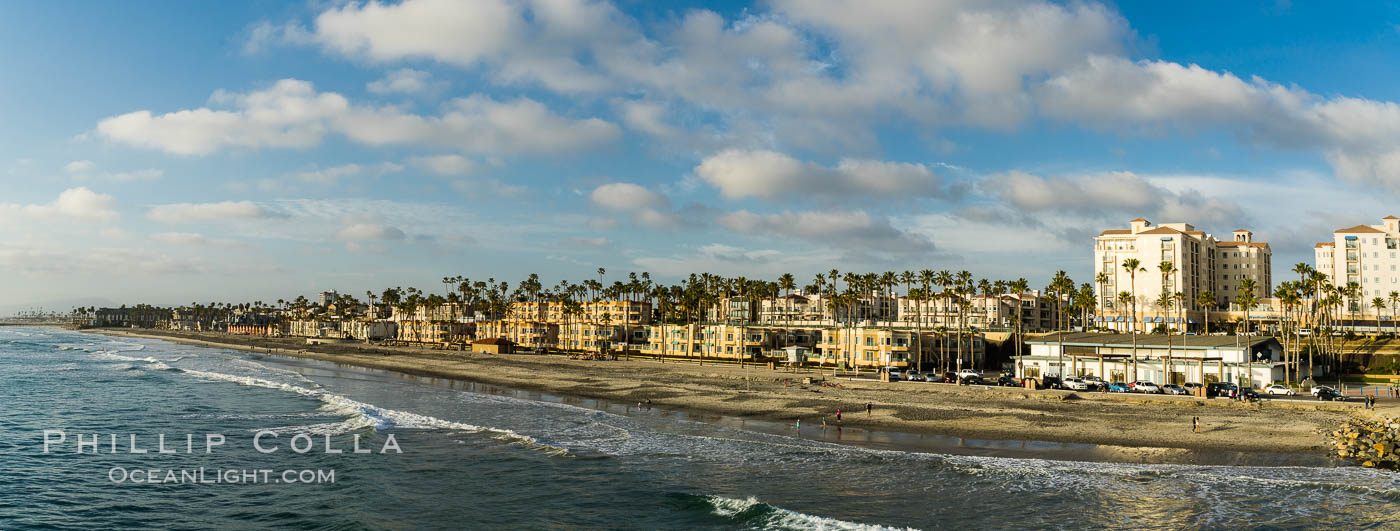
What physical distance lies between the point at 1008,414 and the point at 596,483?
3312cm

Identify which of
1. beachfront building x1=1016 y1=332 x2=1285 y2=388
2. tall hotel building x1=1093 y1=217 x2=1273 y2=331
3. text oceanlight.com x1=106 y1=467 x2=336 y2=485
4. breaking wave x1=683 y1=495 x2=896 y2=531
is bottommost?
breaking wave x1=683 y1=495 x2=896 y2=531

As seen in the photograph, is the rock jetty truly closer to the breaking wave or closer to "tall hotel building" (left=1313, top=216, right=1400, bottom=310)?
the breaking wave

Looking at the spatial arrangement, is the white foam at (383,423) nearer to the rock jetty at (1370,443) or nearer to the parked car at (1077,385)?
the rock jetty at (1370,443)

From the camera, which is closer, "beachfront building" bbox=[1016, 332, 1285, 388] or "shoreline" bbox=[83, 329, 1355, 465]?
"shoreline" bbox=[83, 329, 1355, 465]

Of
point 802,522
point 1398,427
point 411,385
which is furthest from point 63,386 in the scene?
point 1398,427

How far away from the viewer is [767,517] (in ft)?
98.2

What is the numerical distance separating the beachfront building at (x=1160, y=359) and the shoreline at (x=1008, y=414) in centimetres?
1690

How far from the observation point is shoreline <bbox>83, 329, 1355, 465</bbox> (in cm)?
4300

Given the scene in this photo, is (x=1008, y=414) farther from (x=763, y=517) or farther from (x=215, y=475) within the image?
(x=215, y=475)

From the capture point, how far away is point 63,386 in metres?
75.8

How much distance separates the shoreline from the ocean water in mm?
3849

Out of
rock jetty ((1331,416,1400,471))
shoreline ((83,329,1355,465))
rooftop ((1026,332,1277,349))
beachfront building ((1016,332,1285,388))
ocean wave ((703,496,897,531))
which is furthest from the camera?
rooftop ((1026,332,1277,349))

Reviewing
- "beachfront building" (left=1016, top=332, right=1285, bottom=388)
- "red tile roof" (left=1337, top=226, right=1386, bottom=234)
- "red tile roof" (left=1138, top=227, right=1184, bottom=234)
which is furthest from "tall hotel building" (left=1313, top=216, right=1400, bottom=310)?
"beachfront building" (left=1016, top=332, right=1285, bottom=388)

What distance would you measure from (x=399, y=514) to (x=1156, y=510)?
A: 30.6 metres
